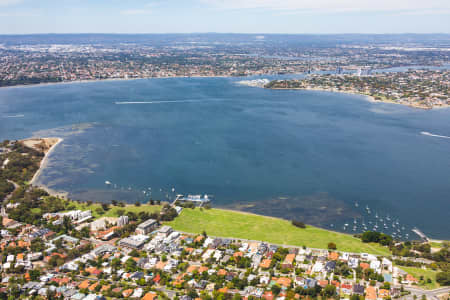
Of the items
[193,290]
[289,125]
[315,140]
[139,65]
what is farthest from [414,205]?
[139,65]

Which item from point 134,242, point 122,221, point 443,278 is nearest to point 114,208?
point 122,221

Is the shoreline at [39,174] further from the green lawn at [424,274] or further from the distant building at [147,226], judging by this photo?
the green lawn at [424,274]

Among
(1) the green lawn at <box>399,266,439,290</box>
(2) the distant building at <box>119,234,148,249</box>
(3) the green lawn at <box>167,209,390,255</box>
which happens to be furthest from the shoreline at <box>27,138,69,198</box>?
(1) the green lawn at <box>399,266,439,290</box>

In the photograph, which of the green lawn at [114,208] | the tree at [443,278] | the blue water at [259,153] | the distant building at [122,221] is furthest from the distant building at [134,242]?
the tree at [443,278]

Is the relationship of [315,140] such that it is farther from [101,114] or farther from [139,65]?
[139,65]

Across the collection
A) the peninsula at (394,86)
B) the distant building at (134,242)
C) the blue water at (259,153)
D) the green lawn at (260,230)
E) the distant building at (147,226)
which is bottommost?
the green lawn at (260,230)

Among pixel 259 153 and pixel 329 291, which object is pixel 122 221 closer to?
pixel 329 291
